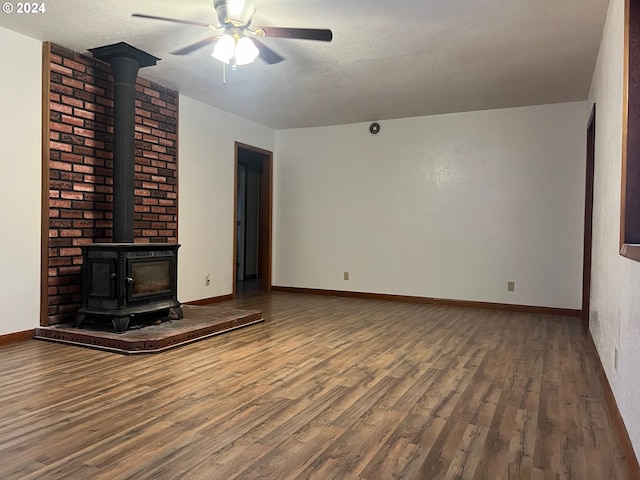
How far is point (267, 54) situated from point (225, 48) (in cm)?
55

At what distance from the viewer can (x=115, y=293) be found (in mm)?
3602

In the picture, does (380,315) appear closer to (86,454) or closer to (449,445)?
(449,445)

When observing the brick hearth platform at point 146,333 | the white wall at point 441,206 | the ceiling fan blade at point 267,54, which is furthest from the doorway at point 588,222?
the brick hearth platform at point 146,333

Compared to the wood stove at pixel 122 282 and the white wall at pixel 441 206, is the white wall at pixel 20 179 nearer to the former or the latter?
the wood stove at pixel 122 282

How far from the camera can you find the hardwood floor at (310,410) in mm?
1792

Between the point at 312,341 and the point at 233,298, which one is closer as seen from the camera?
the point at 312,341

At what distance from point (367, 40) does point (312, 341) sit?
2.42 metres

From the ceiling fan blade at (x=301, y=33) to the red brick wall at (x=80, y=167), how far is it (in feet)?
6.70

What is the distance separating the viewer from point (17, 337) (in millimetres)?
3570

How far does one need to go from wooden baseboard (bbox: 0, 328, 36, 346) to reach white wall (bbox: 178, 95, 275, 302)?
1.67 meters

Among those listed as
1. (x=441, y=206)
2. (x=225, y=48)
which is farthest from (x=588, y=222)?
(x=225, y=48)

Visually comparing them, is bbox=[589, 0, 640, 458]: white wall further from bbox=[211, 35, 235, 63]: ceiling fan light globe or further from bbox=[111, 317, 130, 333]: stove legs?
bbox=[111, 317, 130, 333]: stove legs

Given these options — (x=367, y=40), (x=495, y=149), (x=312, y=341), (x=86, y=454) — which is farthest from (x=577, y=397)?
(x=495, y=149)

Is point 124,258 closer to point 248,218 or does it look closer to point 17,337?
point 17,337
